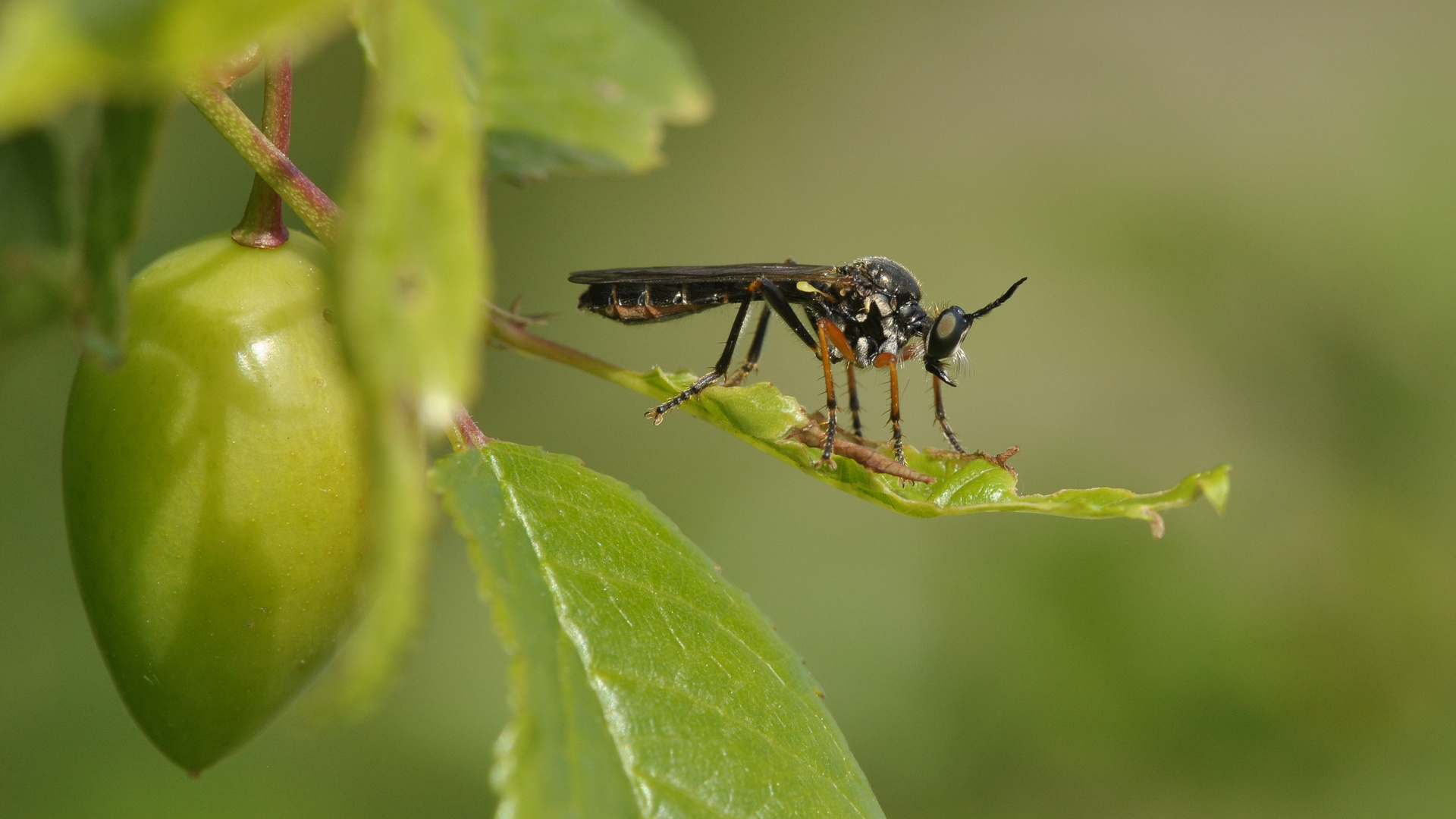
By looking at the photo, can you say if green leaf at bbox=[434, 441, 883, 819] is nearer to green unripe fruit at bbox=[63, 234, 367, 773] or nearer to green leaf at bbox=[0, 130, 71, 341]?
green unripe fruit at bbox=[63, 234, 367, 773]

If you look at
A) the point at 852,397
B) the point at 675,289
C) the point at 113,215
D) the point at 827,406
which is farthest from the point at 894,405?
the point at 113,215

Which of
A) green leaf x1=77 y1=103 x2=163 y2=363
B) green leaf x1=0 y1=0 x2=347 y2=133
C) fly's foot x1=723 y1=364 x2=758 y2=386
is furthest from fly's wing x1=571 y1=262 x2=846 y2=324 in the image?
green leaf x1=0 y1=0 x2=347 y2=133

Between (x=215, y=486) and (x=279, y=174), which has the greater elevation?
(x=279, y=174)

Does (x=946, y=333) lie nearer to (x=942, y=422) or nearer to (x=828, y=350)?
(x=942, y=422)

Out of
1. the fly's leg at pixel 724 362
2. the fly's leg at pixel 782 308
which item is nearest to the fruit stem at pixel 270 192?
the fly's leg at pixel 724 362

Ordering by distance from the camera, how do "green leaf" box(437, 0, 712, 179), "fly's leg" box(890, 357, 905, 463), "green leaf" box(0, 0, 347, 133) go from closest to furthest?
"green leaf" box(0, 0, 347, 133) → "green leaf" box(437, 0, 712, 179) → "fly's leg" box(890, 357, 905, 463)

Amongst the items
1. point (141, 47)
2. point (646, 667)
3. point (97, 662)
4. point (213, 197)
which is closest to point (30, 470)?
point (97, 662)
